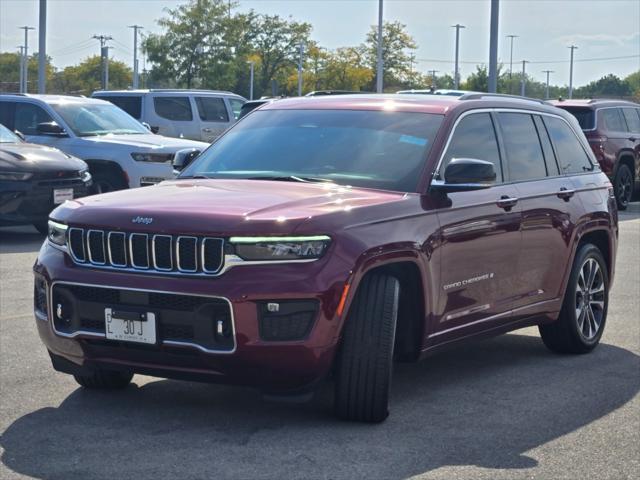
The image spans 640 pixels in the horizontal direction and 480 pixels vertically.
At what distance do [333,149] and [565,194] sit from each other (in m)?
1.87

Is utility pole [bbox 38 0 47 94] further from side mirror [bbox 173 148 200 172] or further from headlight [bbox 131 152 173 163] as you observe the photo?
side mirror [bbox 173 148 200 172]

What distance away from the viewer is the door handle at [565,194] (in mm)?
7713

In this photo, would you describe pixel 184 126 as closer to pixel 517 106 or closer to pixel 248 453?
pixel 517 106

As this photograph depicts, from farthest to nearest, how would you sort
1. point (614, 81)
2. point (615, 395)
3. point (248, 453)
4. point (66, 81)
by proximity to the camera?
1. point (614, 81)
2. point (66, 81)
3. point (615, 395)
4. point (248, 453)

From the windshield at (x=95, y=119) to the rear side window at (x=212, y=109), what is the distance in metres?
5.94

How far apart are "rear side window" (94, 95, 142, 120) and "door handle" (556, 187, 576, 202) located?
53.4 ft

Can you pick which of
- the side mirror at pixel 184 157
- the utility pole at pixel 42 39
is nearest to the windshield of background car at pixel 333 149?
the side mirror at pixel 184 157

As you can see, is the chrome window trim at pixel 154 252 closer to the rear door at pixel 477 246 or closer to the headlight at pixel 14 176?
the rear door at pixel 477 246

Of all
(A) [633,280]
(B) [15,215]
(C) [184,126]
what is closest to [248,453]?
(A) [633,280]

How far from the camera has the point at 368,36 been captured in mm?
83625

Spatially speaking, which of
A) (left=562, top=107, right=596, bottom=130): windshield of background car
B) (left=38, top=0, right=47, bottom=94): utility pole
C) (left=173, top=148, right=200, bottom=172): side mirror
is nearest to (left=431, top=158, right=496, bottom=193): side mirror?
(left=173, top=148, right=200, bottom=172): side mirror

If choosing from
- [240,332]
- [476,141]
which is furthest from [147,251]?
[476,141]

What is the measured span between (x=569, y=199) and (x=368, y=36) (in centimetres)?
7709

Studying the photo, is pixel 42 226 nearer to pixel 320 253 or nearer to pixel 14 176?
pixel 14 176
